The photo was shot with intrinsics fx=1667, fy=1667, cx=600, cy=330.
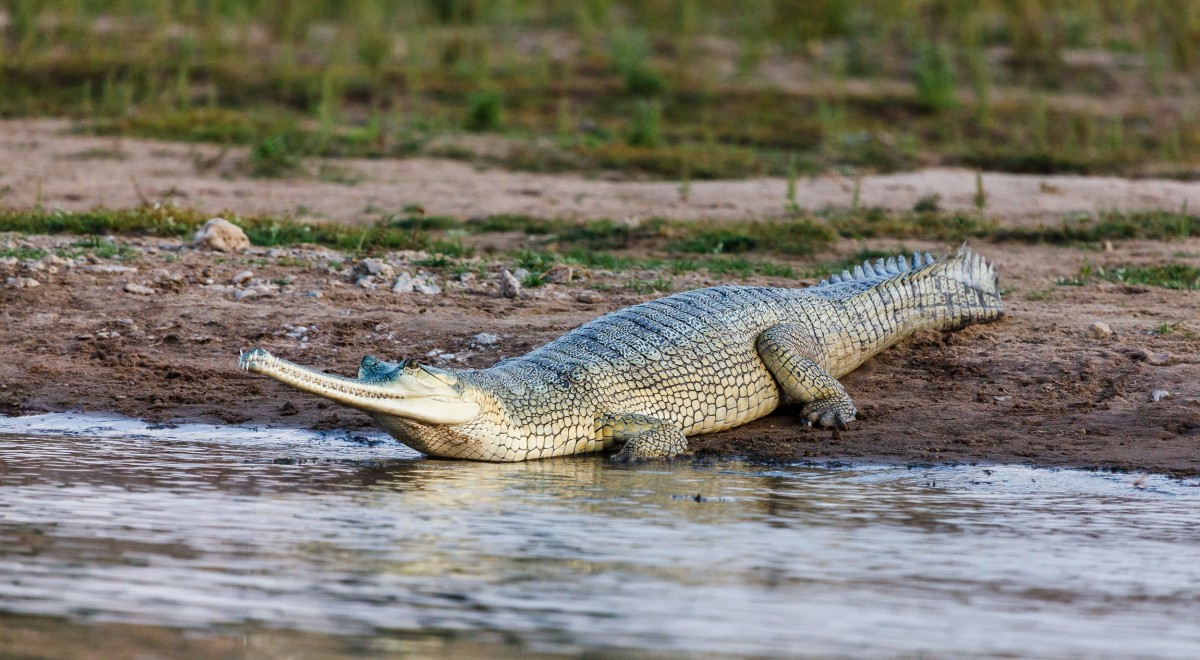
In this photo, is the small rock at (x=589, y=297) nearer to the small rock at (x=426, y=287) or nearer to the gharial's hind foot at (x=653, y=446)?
the small rock at (x=426, y=287)

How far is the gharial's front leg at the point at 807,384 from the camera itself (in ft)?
22.1

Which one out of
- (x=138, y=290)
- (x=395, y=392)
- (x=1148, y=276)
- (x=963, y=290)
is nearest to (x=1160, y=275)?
(x=1148, y=276)

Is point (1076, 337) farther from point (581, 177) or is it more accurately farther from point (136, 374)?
point (581, 177)

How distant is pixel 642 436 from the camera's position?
6.28 m

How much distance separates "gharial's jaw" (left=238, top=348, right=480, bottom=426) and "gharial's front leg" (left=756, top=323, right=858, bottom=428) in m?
1.44

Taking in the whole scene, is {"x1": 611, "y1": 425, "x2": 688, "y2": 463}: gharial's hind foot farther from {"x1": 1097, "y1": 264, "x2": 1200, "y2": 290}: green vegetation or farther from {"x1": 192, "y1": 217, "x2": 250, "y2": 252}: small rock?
{"x1": 1097, "y1": 264, "x2": 1200, "y2": 290}: green vegetation

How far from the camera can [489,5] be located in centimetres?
1812

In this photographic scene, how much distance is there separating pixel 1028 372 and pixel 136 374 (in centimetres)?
383

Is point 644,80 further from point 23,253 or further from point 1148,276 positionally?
point 23,253

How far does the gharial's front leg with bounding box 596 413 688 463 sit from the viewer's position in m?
6.23

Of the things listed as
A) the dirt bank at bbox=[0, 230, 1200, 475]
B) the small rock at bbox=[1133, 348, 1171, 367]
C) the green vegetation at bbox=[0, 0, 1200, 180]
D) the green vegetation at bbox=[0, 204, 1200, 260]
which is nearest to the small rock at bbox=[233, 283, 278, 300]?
the dirt bank at bbox=[0, 230, 1200, 475]

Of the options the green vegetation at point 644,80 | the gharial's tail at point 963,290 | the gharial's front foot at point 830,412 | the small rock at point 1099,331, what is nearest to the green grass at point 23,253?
the green vegetation at point 644,80

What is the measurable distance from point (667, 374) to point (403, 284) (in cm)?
203

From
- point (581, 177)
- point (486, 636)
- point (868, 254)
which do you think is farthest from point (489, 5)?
point (486, 636)
